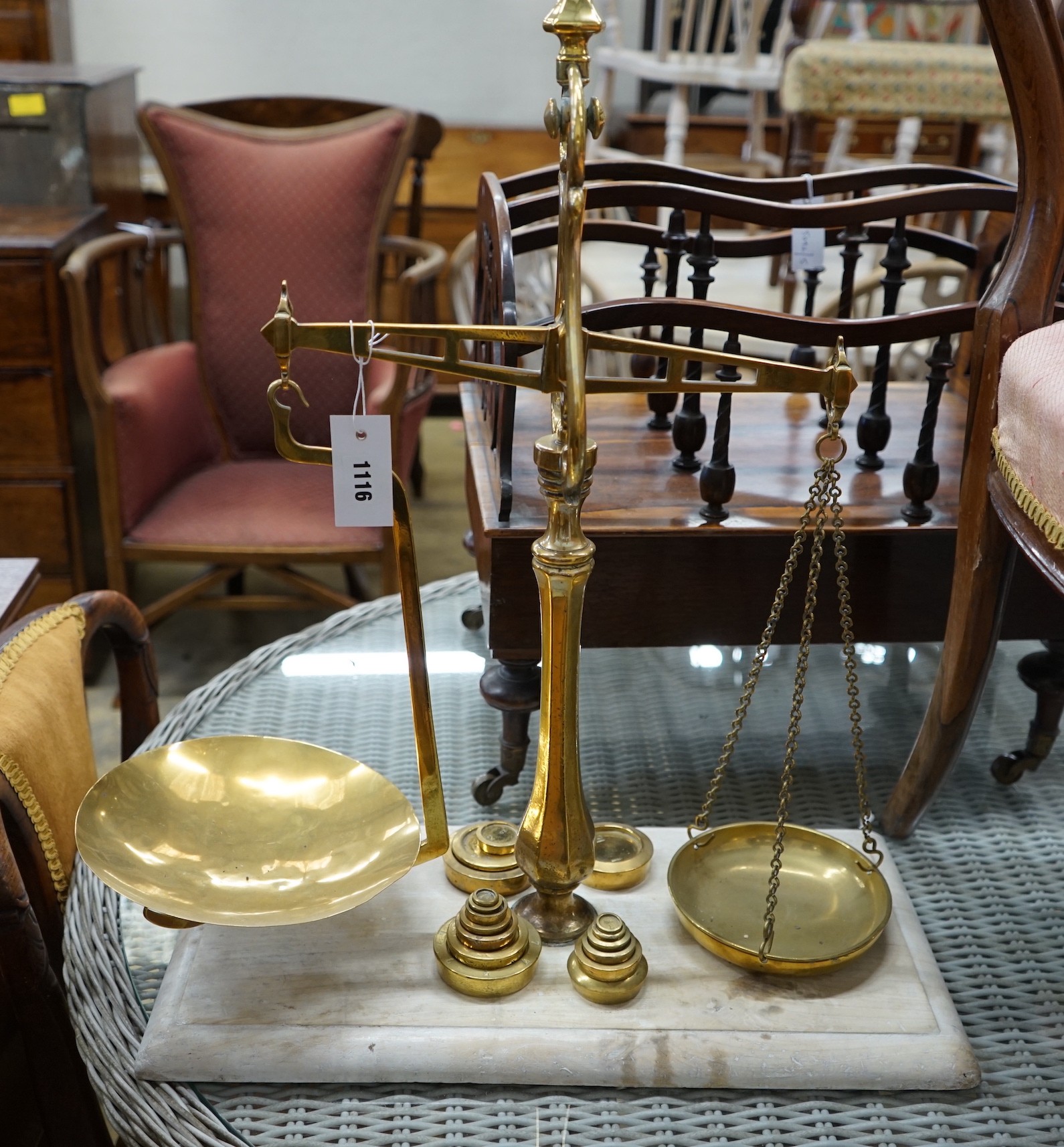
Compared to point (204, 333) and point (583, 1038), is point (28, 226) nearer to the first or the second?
point (204, 333)

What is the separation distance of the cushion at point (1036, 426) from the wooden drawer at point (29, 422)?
A: 1.62 meters

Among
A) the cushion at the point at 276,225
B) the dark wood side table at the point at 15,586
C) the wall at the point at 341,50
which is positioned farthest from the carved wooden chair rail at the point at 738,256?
the wall at the point at 341,50

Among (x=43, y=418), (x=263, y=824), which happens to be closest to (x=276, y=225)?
(x=43, y=418)

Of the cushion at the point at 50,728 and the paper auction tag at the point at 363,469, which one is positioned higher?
the paper auction tag at the point at 363,469

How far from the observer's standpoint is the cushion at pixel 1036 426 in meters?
0.78

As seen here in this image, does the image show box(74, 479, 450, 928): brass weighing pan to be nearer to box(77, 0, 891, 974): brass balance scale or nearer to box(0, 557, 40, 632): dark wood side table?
box(77, 0, 891, 974): brass balance scale

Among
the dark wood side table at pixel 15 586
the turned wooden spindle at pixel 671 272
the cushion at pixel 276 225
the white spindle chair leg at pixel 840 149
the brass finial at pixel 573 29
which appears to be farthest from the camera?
the white spindle chair leg at pixel 840 149

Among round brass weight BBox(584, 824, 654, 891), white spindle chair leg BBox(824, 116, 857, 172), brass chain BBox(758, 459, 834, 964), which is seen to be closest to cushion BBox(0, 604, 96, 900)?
round brass weight BBox(584, 824, 654, 891)

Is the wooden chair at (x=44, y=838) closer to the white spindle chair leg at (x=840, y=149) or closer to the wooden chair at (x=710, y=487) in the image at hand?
the wooden chair at (x=710, y=487)

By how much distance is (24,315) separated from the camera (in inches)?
77.6

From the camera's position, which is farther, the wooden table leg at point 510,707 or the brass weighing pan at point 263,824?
the wooden table leg at point 510,707

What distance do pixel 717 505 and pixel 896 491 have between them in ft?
0.68

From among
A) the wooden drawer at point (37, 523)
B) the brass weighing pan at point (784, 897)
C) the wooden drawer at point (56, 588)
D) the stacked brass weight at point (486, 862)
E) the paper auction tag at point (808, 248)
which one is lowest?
the wooden drawer at point (56, 588)

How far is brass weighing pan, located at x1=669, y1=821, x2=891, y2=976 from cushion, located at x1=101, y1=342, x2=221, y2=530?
4.26ft
